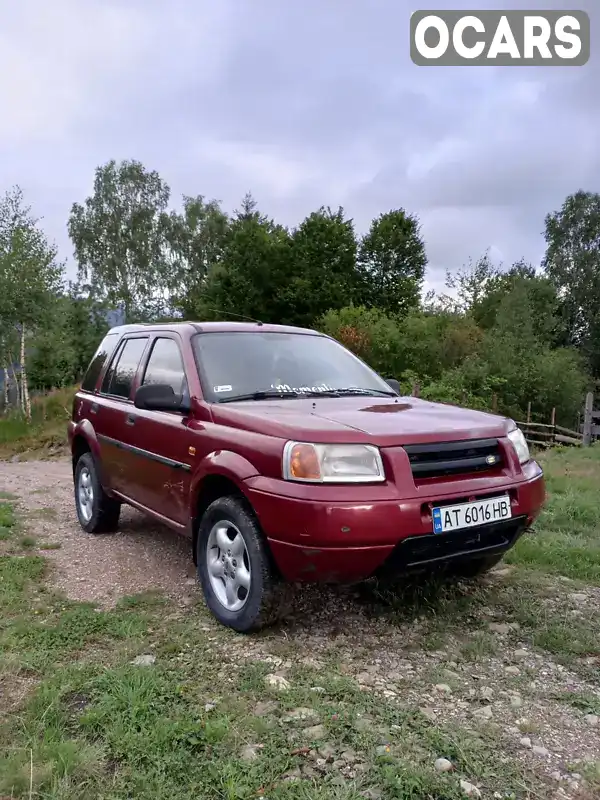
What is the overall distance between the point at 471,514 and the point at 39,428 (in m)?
15.3

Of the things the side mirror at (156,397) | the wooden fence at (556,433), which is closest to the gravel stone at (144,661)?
the side mirror at (156,397)

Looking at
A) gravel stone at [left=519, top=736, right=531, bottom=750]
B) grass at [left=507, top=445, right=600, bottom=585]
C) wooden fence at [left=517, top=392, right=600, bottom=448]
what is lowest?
wooden fence at [left=517, top=392, right=600, bottom=448]

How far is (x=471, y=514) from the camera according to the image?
3182 mm

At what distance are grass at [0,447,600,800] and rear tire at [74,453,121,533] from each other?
1.25 meters

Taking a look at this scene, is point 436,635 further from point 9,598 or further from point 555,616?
point 9,598

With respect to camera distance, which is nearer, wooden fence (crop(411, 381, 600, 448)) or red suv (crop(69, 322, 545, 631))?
red suv (crop(69, 322, 545, 631))

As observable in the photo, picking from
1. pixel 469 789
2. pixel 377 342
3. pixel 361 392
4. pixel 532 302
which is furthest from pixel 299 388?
pixel 532 302

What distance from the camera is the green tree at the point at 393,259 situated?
30.2 m

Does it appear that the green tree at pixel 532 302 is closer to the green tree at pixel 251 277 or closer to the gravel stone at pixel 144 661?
the green tree at pixel 251 277

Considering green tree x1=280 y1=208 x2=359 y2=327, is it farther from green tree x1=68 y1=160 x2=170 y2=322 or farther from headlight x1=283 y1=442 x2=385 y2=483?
headlight x1=283 y1=442 x2=385 y2=483

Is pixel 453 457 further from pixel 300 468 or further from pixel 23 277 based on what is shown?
pixel 23 277

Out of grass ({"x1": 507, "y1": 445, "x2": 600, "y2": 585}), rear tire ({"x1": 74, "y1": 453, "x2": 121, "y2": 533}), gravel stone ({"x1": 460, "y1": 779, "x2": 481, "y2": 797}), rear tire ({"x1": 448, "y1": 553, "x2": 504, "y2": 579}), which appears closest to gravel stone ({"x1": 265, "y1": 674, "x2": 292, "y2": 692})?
gravel stone ({"x1": 460, "y1": 779, "x2": 481, "y2": 797})

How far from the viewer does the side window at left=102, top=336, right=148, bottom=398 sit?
4.93m

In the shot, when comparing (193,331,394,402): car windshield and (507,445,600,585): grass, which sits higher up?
(193,331,394,402): car windshield
